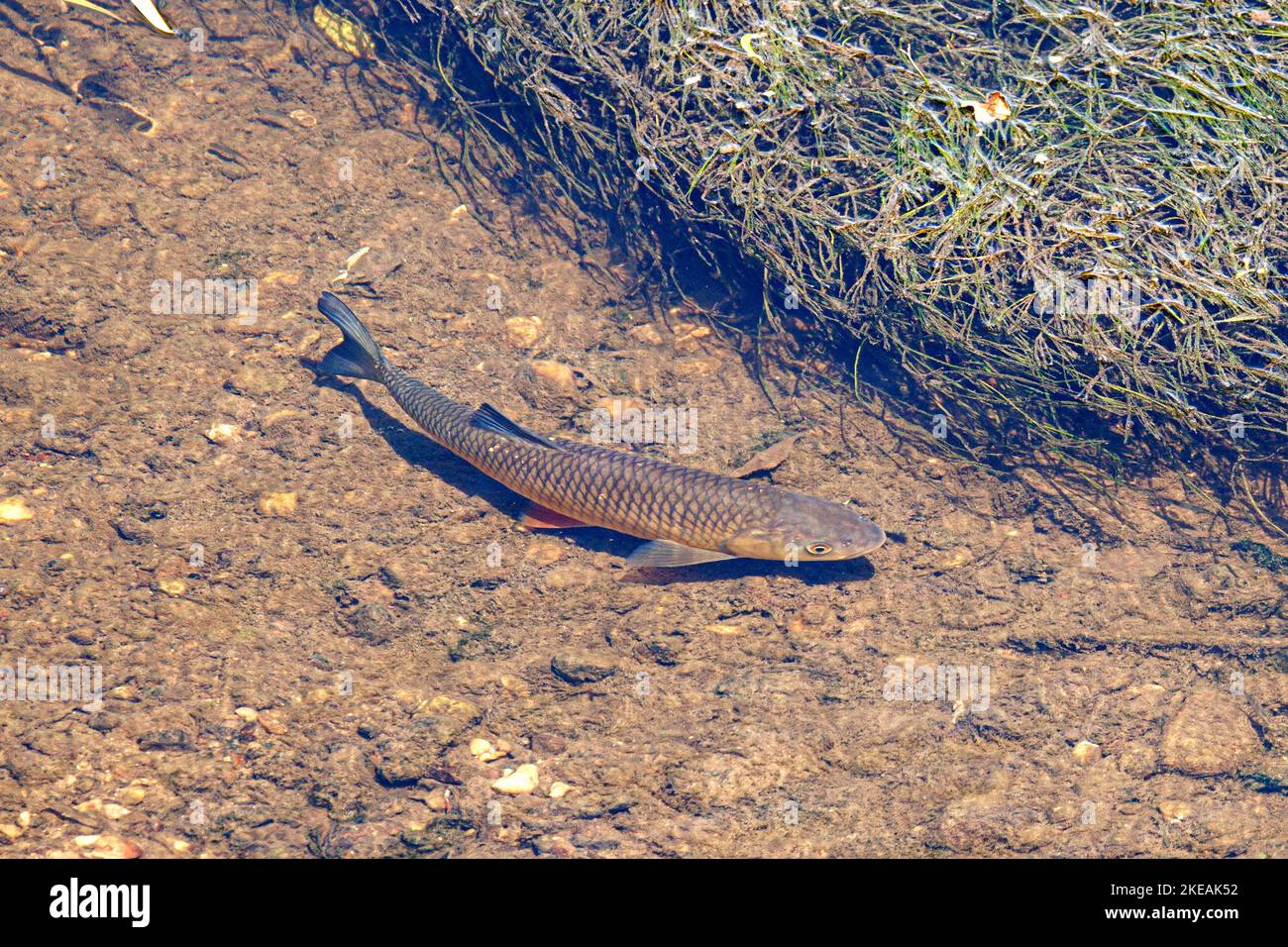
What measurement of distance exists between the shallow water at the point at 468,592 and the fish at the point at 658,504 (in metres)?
0.21

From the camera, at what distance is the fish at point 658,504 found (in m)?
5.05

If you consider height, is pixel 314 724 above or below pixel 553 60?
below

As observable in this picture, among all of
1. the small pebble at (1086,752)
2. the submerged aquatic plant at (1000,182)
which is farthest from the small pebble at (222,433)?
the small pebble at (1086,752)

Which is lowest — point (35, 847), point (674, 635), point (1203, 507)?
point (35, 847)

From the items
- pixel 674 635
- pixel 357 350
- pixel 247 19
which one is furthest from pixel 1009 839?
pixel 247 19

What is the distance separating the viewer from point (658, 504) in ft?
16.5

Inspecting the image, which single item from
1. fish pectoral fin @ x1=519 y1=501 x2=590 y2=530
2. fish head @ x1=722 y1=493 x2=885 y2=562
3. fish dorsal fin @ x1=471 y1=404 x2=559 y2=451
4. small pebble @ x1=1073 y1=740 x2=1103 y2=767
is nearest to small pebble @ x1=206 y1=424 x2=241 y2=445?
fish dorsal fin @ x1=471 y1=404 x2=559 y2=451

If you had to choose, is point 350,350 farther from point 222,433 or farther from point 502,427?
point 502,427

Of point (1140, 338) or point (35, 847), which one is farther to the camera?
point (1140, 338)

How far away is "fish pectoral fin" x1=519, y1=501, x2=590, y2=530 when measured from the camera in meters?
5.24

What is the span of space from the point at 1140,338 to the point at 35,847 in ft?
21.0

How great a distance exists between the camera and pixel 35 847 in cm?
341

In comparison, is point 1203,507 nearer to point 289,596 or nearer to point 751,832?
point 751,832

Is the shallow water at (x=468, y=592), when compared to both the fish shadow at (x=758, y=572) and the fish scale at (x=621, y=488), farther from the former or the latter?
the fish scale at (x=621, y=488)
